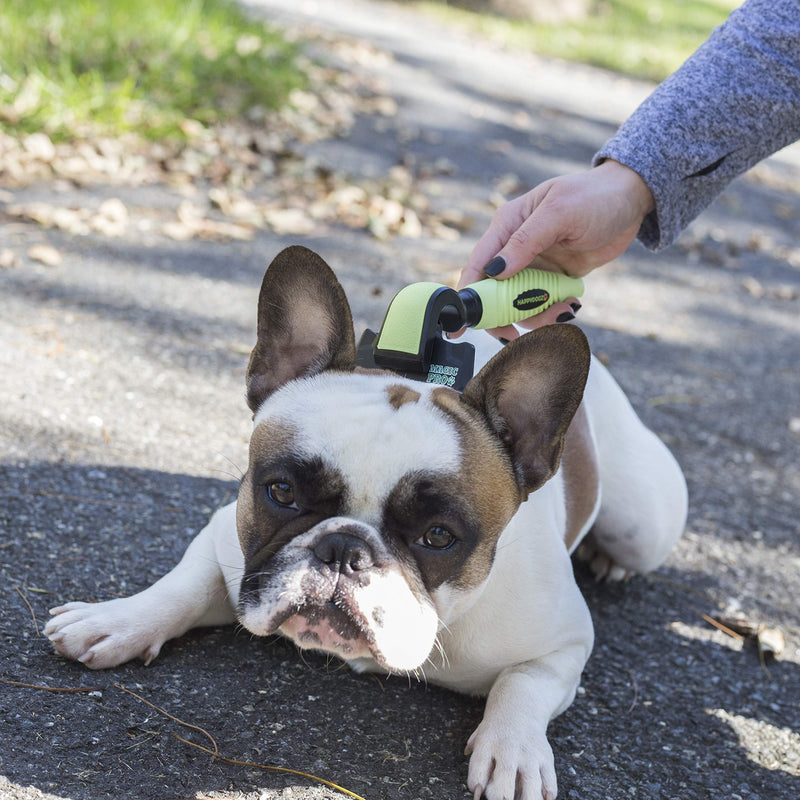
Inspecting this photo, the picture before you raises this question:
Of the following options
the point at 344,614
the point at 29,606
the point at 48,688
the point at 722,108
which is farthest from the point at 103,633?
the point at 722,108

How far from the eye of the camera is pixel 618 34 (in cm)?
1570

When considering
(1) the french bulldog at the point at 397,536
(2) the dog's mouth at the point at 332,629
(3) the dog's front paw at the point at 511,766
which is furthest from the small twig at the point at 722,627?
(2) the dog's mouth at the point at 332,629

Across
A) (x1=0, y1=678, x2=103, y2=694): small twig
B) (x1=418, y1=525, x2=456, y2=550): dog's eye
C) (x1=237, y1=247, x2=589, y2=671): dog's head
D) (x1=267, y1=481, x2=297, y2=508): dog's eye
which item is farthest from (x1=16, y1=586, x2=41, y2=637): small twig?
(x1=418, y1=525, x2=456, y2=550): dog's eye

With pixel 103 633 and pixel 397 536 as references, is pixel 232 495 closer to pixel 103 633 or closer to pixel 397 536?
pixel 103 633

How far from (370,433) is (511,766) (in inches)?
31.3

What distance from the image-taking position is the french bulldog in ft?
6.64

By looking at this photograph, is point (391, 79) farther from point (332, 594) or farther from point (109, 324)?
point (332, 594)

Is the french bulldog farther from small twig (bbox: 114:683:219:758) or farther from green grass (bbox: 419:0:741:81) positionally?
green grass (bbox: 419:0:741:81)

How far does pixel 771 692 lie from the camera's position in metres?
2.83

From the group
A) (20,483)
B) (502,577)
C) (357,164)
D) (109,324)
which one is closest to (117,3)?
(357,164)

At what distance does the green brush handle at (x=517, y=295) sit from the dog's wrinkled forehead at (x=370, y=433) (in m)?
0.40

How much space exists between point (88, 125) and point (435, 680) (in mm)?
4735

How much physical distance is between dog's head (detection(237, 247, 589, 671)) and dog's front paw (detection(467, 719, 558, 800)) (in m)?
0.29

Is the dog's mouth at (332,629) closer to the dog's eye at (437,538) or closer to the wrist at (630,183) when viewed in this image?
the dog's eye at (437,538)
